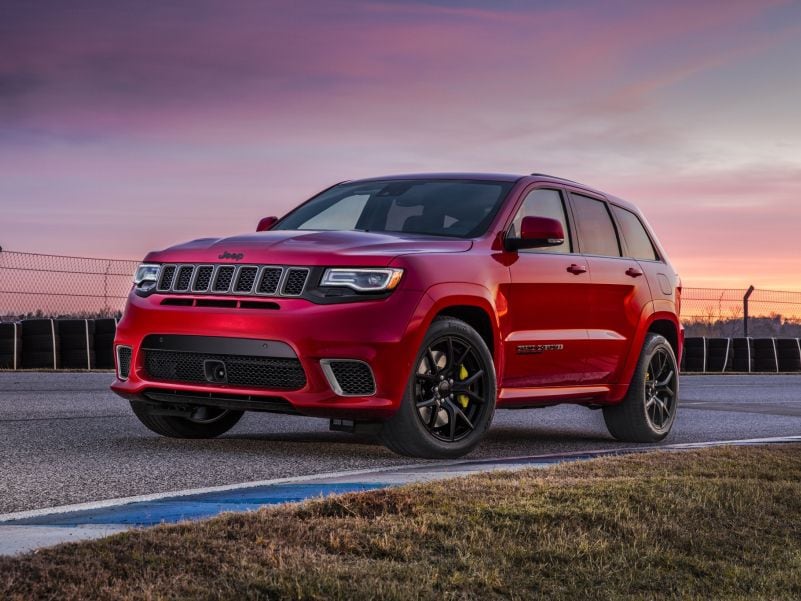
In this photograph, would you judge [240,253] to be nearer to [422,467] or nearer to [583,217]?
[422,467]

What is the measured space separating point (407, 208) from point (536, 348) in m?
1.38

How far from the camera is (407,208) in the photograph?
8.84 metres

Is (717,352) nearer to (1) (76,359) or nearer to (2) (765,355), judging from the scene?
(2) (765,355)

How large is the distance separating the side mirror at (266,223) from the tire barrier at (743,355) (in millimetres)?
19620

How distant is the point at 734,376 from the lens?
85.0 ft

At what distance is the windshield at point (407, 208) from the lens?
8.48m

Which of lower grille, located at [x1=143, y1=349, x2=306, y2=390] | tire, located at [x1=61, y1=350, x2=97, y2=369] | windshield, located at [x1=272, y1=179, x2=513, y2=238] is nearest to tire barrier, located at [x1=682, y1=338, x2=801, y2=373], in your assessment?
tire, located at [x1=61, y1=350, x2=97, y2=369]

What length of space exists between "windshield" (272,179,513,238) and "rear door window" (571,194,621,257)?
0.92 metres

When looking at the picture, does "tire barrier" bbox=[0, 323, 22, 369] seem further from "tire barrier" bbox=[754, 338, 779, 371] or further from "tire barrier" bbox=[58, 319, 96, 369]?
"tire barrier" bbox=[754, 338, 779, 371]

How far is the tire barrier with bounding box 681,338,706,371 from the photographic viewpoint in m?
27.8

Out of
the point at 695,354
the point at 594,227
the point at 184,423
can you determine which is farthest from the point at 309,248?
the point at 695,354

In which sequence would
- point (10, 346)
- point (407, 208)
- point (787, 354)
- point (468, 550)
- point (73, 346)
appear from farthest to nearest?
point (787, 354), point (73, 346), point (10, 346), point (407, 208), point (468, 550)

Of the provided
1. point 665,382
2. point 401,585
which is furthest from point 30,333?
point 401,585

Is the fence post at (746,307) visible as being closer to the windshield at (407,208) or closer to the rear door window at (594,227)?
the rear door window at (594,227)
